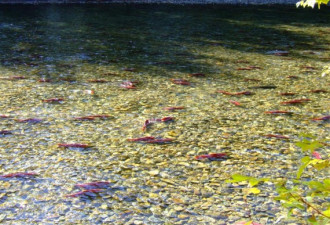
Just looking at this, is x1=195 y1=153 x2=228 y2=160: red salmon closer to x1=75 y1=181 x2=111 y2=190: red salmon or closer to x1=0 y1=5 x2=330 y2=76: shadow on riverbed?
x1=75 y1=181 x2=111 y2=190: red salmon

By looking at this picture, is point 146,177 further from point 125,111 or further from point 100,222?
point 125,111

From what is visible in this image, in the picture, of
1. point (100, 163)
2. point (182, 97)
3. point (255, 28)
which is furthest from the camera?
point (255, 28)

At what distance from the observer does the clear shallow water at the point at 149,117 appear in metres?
3.35

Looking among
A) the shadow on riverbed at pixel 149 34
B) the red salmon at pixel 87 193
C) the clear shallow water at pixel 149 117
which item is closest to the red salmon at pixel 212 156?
the clear shallow water at pixel 149 117

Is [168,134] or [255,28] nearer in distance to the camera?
[168,134]

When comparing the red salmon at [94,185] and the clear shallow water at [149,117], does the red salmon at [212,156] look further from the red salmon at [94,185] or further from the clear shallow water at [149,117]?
the red salmon at [94,185]

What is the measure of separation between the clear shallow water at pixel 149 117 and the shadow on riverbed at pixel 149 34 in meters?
0.05

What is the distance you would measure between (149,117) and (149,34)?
601cm

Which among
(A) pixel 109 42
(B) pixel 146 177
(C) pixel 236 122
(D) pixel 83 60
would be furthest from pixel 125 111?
(A) pixel 109 42

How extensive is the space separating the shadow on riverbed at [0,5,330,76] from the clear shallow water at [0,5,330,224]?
0.16 ft

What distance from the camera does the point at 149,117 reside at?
5.26 meters

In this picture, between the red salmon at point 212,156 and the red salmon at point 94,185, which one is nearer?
the red salmon at point 94,185

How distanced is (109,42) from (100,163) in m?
6.24

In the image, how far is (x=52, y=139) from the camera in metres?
4.58
